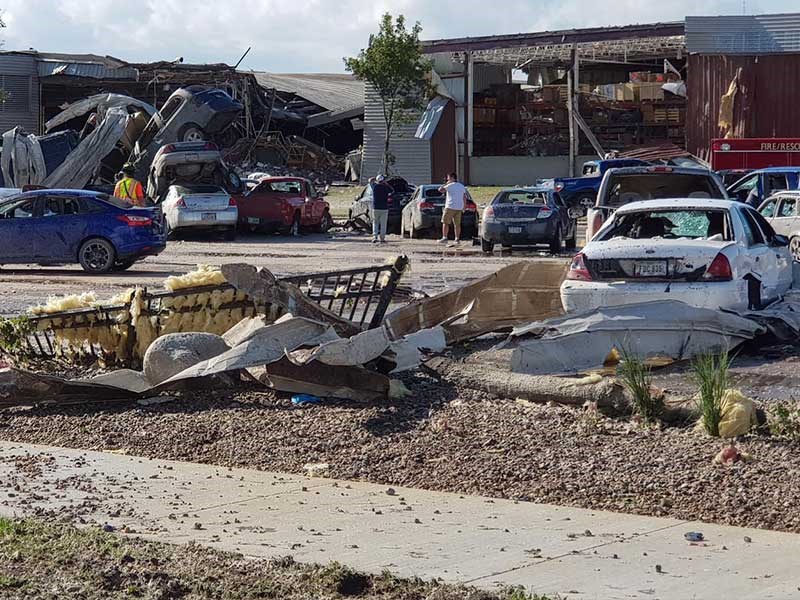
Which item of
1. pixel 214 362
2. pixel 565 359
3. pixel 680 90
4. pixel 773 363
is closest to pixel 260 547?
pixel 214 362

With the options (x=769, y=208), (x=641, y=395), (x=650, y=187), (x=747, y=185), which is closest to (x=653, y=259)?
(x=641, y=395)

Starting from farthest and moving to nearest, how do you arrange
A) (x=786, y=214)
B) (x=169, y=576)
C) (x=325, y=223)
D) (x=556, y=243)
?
(x=325, y=223), (x=556, y=243), (x=786, y=214), (x=169, y=576)

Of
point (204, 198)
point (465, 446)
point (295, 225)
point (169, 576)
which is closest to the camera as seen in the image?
point (169, 576)

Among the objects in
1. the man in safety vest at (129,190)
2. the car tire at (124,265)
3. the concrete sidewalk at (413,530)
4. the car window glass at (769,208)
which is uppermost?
the man in safety vest at (129,190)

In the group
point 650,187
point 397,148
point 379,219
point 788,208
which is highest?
point 397,148

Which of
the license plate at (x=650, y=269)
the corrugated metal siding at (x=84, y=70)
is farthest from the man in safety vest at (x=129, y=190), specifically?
the corrugated metal siding at (x=84, y=70)

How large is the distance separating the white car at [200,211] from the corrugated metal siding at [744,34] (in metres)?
20.8

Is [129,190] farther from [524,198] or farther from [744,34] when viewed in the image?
[744,34]

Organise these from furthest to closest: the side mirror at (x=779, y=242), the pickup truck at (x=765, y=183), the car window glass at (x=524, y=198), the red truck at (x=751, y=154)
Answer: the red truck at (x=751, y=154) → the car window glass at (x=524, y=198) → the pickup truck at (x=765, y=183) → the side mirror at (x=779, y=242)

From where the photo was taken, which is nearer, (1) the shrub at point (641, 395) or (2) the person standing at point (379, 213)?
(1) the shrub at point (641, 395)

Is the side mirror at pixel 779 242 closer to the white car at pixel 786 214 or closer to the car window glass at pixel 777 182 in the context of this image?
the white car at pixel 786 214

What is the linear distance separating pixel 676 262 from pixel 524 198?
17612 millimetres

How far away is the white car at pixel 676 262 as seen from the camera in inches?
491

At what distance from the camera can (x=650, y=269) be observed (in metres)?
12.6
